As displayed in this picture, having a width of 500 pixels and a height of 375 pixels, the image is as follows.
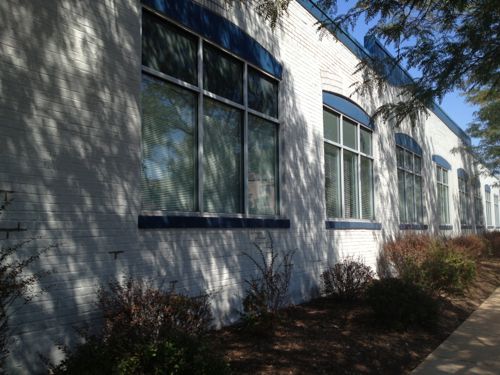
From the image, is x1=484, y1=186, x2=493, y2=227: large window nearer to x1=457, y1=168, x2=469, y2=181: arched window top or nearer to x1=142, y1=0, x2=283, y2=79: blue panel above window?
x1=457, y1=168, x2=469, y2=181: arched window top

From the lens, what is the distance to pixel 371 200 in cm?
1312

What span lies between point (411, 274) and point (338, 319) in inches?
109

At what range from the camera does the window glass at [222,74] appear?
24.3ft

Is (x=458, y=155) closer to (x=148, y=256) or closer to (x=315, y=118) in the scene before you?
(x=315, y=118)

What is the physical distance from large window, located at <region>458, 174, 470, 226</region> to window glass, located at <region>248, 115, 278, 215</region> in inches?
694

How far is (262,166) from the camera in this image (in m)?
8.65

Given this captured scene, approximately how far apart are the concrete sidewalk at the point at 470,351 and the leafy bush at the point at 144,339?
8.86 feet

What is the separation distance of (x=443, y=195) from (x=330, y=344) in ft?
53.5

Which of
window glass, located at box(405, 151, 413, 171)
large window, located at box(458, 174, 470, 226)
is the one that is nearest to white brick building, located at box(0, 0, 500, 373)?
window glass, located at box(405, 151, 413, 171)

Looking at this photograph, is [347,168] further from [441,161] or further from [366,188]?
[441,161]

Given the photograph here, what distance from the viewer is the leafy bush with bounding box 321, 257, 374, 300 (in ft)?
30.7

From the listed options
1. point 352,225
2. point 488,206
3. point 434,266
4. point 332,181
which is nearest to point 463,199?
point 488,206

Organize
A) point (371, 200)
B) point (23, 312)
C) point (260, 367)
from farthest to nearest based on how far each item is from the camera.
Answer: point (371, 200), point (260, 367), point (23, 312)

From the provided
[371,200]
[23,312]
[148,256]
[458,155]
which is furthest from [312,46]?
[458,155]
